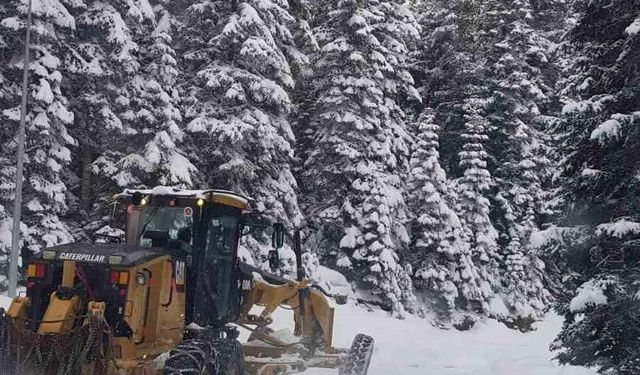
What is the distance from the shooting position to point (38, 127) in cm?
1755

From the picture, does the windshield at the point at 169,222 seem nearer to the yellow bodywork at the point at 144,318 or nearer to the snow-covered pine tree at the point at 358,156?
the yellow bodywork at the point at 144,318

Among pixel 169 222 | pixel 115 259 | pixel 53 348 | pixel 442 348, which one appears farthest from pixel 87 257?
pixel 442 348

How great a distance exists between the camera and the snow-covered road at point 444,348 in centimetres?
1209

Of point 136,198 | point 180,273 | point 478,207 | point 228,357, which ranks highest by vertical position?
point 478,207

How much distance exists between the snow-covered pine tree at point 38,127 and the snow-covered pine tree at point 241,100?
139 inches

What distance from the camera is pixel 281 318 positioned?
644 inches

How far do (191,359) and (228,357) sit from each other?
1.00 meters

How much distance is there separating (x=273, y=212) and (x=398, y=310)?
5772 millimetres

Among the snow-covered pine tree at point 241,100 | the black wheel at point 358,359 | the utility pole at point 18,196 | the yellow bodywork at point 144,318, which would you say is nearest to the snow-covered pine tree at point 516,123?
the snow-covered pine tree at point 241,100

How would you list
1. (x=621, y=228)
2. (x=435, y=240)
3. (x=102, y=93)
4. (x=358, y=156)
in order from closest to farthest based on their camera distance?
(x=621, y=228) < (x=102, y=93) < (x=358, y=156) < (x=435, y=240)

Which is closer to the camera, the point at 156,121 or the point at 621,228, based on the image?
the point at 621,228

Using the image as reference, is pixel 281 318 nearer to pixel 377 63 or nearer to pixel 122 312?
pixel 122 312

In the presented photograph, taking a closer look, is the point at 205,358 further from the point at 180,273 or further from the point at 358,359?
the point at 358,359

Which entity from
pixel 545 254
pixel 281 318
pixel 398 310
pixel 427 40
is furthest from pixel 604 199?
pixel 427 40
